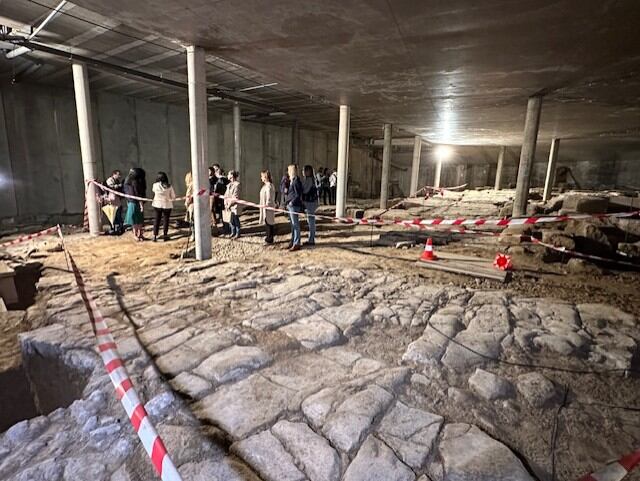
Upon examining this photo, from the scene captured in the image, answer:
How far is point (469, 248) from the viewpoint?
8.23 meters

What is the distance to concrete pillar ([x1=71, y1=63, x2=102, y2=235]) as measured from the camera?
885cm

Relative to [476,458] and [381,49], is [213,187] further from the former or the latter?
[476,458]

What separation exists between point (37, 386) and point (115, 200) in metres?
6.39

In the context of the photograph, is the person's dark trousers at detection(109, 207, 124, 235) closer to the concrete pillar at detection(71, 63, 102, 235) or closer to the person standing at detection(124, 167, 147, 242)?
the concrete pillar at detection(71, 63, 102, 235)

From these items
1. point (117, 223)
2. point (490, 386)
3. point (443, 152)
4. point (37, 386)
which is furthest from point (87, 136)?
point (443, 152)

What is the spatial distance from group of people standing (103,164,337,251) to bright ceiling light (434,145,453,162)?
838 inches

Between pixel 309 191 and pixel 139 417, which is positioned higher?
pixel 309 191

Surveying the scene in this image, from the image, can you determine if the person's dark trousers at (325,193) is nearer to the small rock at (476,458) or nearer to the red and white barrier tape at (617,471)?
the small rock at (476,458)

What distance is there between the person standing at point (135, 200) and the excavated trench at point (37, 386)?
5.28 metres

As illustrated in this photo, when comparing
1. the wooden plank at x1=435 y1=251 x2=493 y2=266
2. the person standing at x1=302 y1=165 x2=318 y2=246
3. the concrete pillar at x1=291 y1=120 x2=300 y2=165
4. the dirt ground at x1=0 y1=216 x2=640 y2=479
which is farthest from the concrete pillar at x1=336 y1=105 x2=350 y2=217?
the concrete pillar at x1=291 y1=120 x2=300 y2=165

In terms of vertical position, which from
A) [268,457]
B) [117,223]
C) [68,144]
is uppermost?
[68,144]

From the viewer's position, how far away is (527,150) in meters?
10.1

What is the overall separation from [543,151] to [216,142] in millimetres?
24464

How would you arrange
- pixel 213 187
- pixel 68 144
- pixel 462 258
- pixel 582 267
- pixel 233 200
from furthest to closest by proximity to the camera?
pixel 68 144, pixel 213 187, pixel 233 200, pixel 462 258, pixel 582 267
